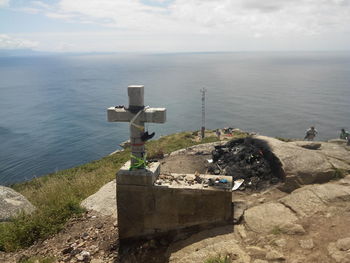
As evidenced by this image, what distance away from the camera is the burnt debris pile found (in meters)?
10.3

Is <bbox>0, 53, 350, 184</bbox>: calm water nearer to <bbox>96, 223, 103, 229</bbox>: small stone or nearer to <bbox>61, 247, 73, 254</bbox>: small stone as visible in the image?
<bbox>96, 223, 103, 229</bbox>: small stone

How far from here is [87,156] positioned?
160ft

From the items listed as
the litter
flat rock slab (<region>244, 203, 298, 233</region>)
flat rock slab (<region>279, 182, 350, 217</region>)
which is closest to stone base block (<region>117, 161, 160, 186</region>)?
flat rock slab (<region>244, 203, 298, 233</region>)

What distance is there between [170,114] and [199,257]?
72.0m

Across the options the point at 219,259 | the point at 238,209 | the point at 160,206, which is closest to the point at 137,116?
the point at 160,206

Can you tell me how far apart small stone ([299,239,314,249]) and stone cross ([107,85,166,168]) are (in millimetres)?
4746

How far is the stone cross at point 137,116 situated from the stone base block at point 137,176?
27 centimetres

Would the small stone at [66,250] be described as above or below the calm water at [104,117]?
above

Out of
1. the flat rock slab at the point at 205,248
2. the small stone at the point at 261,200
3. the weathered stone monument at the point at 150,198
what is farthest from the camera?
the small stone at the point at 261,200

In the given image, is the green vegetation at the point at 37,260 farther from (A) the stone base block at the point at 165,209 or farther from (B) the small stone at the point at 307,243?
(B) the small stone at the point at 307,243

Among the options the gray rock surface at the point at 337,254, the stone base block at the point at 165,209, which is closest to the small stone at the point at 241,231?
the stone base block at the point at 165,209

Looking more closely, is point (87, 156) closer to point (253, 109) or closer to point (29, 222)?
point (29, 222)

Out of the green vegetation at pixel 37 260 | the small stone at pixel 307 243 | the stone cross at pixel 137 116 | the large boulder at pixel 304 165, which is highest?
the stone cross at pixel 137 116

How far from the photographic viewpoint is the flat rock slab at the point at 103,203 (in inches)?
434
